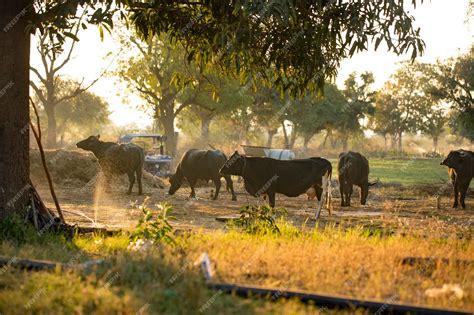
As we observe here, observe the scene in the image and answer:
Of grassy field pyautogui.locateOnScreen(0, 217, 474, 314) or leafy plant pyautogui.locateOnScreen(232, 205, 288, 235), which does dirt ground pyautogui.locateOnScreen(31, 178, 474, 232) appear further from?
grassy field pyautogui.locateOnScreen(0, 217, 474, 314)

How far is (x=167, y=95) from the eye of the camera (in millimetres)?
46781

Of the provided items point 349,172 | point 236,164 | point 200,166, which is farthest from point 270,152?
point 236,164

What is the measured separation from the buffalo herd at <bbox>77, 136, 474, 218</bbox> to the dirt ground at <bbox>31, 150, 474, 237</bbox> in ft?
2.13

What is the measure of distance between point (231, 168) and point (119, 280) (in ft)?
38.7

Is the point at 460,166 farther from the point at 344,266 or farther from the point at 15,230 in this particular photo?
the point at 15,230

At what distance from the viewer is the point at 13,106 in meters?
11.0

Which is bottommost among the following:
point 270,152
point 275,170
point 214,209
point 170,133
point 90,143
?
point 214,209

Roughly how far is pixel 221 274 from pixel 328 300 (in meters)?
1.54

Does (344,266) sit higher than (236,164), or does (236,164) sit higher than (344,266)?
(236,164)

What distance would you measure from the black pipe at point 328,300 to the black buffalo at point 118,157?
17.0 meters

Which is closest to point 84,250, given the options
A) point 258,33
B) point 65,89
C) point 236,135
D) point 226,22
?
point 226,22

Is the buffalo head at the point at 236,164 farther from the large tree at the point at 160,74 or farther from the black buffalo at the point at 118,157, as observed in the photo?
the large tree at the point at 160,74

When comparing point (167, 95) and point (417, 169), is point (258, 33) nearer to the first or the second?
point (167, 95)

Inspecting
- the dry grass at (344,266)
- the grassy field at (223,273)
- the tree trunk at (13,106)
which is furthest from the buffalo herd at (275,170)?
the tree trunk at (13,106)
